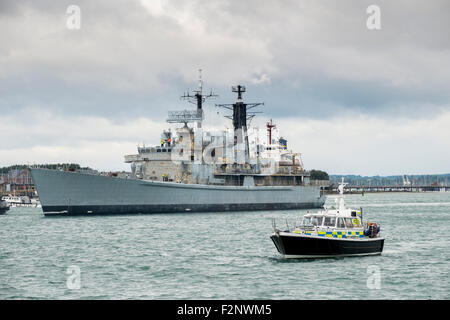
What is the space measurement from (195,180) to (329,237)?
4750cm

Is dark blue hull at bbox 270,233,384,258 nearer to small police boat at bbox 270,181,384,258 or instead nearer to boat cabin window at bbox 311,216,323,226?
small police boat at bbox 270,181,384,258

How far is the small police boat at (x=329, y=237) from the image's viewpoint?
28.9 meters

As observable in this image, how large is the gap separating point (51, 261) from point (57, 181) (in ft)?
107

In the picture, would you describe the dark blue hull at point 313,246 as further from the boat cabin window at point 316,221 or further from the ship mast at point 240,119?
the ship mast at point 240,119

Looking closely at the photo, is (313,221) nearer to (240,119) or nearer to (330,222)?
(330,222)

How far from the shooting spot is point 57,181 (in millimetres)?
62188

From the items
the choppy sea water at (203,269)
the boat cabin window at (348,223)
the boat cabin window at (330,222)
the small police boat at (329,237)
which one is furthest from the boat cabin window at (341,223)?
the choppy sea water at (203,269)

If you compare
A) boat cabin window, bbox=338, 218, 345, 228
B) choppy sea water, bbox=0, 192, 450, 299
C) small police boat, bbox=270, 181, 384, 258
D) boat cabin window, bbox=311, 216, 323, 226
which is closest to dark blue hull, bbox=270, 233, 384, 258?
small police boat, bbox=270, 181, 384, 258

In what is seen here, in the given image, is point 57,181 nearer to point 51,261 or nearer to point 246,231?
point 246,231

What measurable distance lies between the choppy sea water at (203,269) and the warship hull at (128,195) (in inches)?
730

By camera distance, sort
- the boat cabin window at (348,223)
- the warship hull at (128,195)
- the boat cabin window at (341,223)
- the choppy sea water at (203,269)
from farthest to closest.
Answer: the warship hull at (128,195)
the boat cabin window at (348,223)
the boat cabin window at (341,223)
the choppy sea water at (203,269)

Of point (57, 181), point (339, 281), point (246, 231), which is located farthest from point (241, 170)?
point (339, 281)

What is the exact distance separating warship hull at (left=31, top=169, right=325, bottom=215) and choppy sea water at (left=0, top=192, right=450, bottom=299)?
60.8ft
